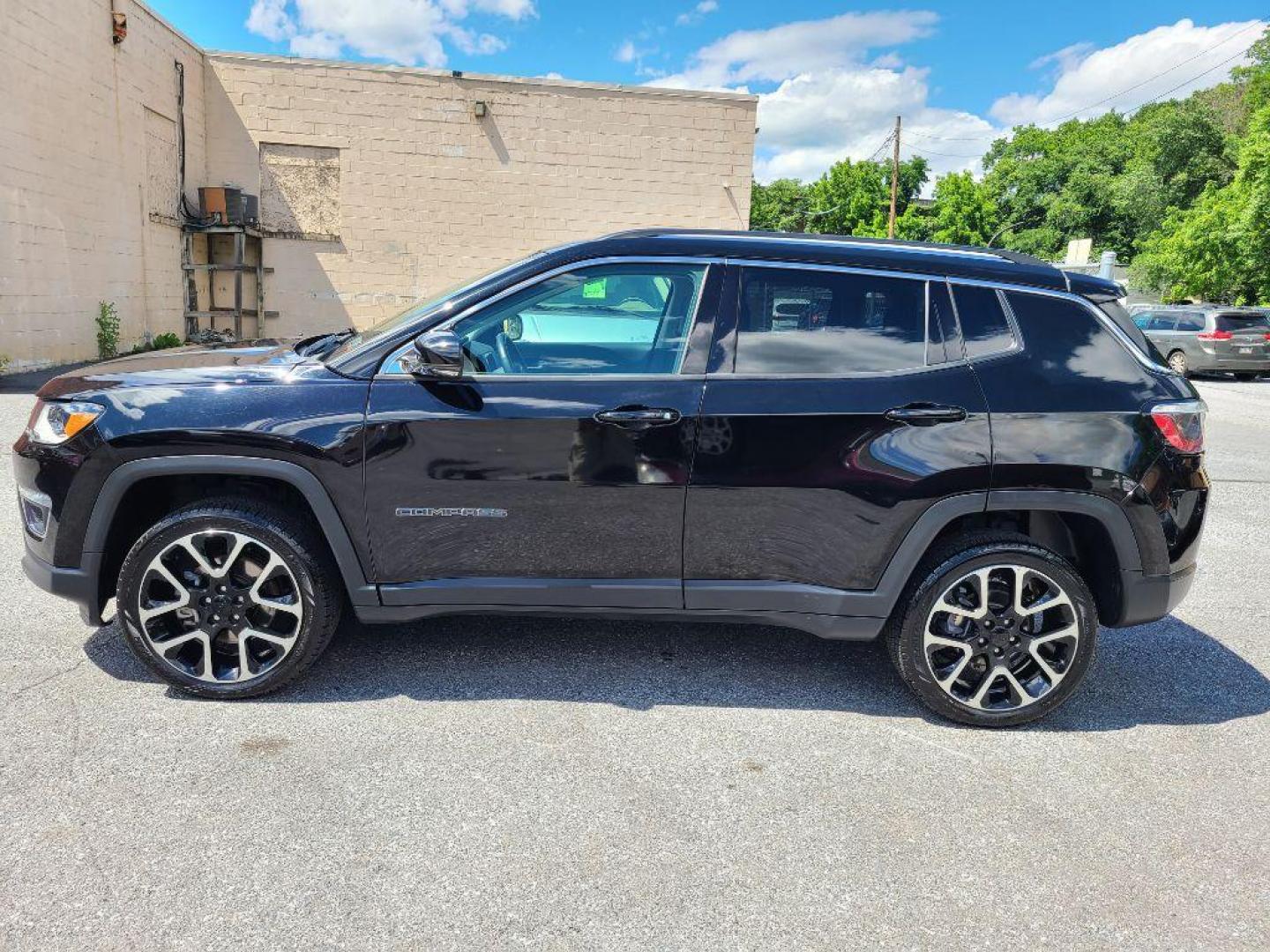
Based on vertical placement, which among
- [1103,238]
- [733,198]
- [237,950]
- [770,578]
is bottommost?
[237,950]

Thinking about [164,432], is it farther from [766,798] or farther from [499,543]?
[766,798]

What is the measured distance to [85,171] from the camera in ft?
45.4

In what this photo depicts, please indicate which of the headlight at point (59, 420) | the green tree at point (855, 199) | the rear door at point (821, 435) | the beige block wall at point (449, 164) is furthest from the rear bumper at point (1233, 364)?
the green tree at point (855, 199)

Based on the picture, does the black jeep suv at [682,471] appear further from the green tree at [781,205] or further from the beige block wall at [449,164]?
the green tree at [781,205]

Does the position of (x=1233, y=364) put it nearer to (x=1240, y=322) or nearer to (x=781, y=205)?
(x=1240, y=322)

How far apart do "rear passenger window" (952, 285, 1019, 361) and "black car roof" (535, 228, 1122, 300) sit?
0.23 feet

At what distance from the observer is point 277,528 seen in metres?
3.34

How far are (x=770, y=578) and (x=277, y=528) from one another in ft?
6.05

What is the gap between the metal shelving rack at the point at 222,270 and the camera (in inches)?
683

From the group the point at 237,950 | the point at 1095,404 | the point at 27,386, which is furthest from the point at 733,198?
the point at 237,950

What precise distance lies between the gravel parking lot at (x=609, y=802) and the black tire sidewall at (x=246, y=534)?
10 centimetres

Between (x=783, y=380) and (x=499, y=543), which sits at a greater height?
(x=783, y=380)

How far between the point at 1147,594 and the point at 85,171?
15.6 m

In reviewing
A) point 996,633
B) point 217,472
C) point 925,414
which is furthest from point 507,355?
point 996,633
